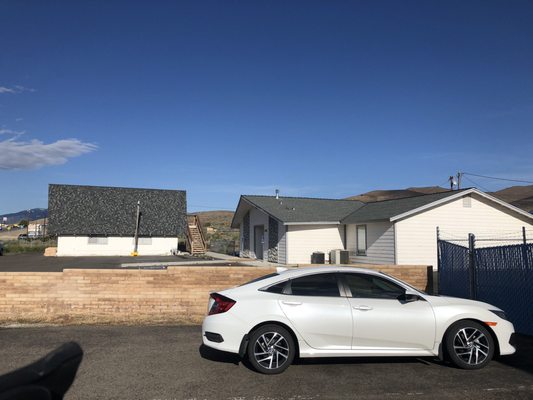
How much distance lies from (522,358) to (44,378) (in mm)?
7315

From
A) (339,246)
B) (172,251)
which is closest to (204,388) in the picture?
(339,246)

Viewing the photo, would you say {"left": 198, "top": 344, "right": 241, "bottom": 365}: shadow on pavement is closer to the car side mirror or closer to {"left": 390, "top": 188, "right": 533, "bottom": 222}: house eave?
the car side mirror

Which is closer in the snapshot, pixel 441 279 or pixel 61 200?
pixel 441 279

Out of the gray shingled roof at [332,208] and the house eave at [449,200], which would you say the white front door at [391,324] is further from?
the gray shingled roof at [332,208]

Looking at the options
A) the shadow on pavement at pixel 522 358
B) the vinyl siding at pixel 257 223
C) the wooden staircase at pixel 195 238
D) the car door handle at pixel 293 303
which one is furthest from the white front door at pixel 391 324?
the wooden staircase at pixel 195 238

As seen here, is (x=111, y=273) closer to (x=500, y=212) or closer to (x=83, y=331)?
(x=83, y=331)

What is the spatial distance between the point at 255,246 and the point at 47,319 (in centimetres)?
2217

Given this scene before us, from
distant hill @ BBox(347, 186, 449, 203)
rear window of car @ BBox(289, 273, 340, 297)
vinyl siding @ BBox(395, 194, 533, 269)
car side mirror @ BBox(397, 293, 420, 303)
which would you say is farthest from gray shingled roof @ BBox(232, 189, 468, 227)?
distant hill @ BBox(347, 186, 449, 203)

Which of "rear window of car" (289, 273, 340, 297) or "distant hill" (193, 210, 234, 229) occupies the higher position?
"distant hill" (193, 210, 234, 229)

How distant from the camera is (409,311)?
6.61 meters

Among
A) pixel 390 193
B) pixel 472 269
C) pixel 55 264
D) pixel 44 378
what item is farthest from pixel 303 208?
pixel 390 193

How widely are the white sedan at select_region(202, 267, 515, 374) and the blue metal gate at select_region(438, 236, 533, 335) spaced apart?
283 cm

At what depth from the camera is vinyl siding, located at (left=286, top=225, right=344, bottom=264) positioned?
25609mm

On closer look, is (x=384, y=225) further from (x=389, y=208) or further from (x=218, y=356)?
(x=218, y=356)
